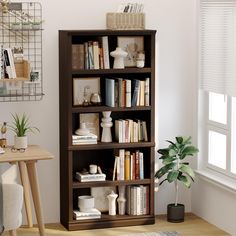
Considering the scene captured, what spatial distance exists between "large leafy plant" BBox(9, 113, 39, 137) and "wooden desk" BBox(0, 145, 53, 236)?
15cm

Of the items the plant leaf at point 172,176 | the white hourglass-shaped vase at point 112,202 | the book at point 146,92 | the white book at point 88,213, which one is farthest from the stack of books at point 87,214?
the book at point 146,92

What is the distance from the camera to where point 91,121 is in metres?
5.88

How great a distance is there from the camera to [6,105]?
18.8 feet

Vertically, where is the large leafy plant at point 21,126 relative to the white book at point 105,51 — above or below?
below

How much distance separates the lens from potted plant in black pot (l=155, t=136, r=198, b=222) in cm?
589

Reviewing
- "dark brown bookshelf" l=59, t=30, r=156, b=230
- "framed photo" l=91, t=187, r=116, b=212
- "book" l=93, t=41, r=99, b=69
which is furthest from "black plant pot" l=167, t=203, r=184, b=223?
"book" l=93, t=41, r=99, b=69

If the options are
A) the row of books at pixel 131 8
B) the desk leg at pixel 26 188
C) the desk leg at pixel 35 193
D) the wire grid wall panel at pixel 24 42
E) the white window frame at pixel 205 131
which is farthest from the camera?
the white window frame at pixel 205 131

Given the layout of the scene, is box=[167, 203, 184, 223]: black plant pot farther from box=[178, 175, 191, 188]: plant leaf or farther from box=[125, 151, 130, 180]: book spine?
box=[125, 151, 130, 180]: book spine

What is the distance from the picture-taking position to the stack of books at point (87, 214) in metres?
5.77

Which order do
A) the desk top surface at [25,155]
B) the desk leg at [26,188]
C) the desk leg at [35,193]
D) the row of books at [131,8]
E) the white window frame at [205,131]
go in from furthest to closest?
the white window frame at [205,131] < the row of books at [131,8] < the desk leg at [26,188] < the desk leg at [35,193] < the desk top surface at [25,155]

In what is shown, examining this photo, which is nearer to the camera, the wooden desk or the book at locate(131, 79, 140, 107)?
the wooden desk

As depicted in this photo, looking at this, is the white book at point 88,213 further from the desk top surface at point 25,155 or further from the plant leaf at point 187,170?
the plant leaf at point 187,170

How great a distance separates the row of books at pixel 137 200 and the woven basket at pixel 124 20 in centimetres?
135

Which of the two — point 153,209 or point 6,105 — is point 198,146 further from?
point 6,105
